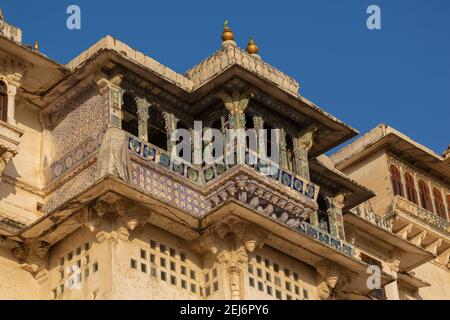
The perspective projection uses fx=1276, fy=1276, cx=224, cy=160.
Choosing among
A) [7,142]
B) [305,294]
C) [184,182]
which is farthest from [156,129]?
[305,294]

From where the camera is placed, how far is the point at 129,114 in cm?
2405

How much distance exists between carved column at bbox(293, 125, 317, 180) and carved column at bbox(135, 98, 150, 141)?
10.5 feet

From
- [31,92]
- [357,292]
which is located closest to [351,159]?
[357,292]

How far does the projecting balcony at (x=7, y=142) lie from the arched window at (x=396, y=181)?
11.7m

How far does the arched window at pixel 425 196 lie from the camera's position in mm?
31692

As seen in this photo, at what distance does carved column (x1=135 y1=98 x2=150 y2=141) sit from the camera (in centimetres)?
2300

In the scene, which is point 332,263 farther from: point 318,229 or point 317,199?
point 317,199

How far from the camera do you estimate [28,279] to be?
22.2 meters

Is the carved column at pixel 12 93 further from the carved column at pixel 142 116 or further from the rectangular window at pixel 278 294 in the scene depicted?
the rectangular window at pixel 278 294

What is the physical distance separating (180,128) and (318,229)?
3.24 m

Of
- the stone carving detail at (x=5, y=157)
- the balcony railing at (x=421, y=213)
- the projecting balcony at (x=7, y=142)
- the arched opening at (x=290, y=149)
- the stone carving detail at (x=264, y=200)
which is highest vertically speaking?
the balcony railing at (x=421, y=213)

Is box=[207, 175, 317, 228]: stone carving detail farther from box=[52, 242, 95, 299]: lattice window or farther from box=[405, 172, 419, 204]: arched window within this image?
box=[405, 172, 419, 204]: arched window

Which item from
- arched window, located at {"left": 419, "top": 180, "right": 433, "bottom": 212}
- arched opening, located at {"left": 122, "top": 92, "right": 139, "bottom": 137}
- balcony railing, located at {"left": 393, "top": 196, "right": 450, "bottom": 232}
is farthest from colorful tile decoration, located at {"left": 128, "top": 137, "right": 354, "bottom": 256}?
arched window, located at {"left": 419, "top": 180, "right": 433, "bottom": 212}

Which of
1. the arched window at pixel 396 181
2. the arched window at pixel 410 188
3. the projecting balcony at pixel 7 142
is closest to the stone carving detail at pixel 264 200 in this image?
the projecting balcony at pixel 7 142
